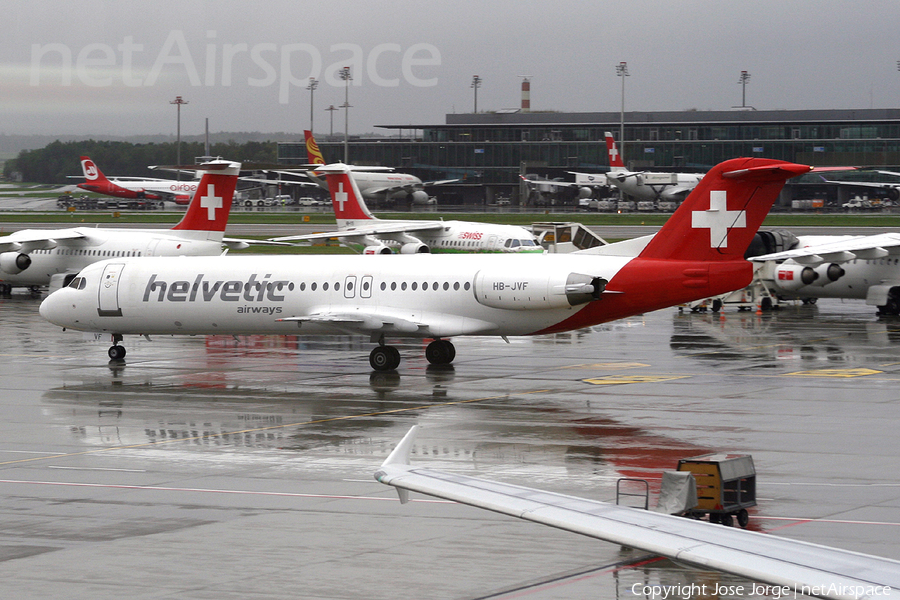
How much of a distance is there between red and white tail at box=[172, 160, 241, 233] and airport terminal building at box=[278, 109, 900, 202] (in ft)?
326

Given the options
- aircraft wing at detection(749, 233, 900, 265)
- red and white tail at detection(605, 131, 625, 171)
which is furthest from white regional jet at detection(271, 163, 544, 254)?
red and white tail at detection(605, 131, 625, 171)

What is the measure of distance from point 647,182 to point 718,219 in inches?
3801

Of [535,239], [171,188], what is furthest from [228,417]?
[171,188]

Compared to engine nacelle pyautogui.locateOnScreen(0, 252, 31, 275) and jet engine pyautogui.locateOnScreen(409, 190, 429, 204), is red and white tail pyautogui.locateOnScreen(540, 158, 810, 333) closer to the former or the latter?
engine nacelle pyautogui.locateOnScreen(0, 252, 31, 275)

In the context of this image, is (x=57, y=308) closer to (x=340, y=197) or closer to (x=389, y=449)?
(x=389, y=449)

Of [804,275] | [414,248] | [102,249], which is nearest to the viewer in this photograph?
[804,275]

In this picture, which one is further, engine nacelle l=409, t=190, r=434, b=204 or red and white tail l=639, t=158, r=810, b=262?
engine nacelle l=409, t=190, r=434, b=204

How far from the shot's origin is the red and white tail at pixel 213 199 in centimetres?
4872

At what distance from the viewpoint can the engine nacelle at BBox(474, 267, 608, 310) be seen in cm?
2743

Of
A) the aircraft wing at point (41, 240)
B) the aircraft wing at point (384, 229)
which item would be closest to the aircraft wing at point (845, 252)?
the aircraft wing at point (384, 229)

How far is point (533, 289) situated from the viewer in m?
27.9

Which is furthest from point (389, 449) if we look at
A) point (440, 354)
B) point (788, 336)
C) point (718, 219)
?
point (788, 336)

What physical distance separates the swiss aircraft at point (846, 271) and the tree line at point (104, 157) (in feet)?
463

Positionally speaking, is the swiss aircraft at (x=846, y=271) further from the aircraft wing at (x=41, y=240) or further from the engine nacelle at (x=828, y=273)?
the aircraft wing at (x=41, y=240)
